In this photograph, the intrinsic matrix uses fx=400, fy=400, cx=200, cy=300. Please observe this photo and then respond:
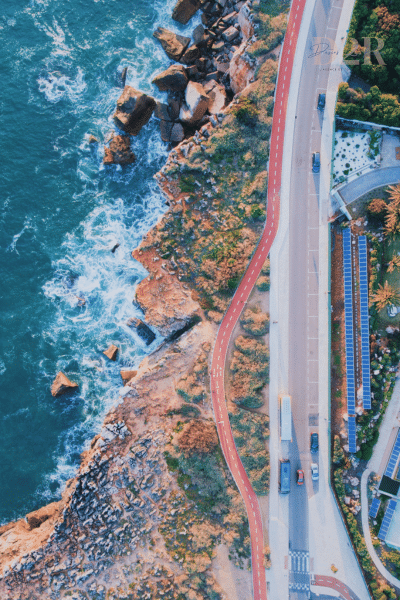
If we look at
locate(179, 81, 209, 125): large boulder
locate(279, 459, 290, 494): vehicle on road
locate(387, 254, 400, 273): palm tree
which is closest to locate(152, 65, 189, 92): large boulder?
locate(179, 81, 209, 125): large boulder

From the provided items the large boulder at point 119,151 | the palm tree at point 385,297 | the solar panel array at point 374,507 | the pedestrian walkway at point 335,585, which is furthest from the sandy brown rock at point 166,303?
the pedestrian walkway at point 335,585

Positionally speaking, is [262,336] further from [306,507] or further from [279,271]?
[306,507]

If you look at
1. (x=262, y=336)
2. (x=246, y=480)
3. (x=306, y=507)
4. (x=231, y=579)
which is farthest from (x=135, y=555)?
(x=262, y=336)

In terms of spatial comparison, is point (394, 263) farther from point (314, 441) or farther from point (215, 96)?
point (215, 96)

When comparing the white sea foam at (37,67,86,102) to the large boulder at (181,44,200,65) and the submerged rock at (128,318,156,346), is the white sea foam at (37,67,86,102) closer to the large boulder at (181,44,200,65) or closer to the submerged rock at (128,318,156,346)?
the large boulder at (181,44,200,65)

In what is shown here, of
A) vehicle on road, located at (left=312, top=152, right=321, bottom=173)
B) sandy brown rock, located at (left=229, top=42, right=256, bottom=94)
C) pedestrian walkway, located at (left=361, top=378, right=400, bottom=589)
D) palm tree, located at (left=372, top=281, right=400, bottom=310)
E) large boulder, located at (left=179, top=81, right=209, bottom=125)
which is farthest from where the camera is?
large boulder, located at (left=179, top=81, right=209, bottom=125)

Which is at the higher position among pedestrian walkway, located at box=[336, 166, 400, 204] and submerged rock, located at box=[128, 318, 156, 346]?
pedestrian walkway, located at box=[336, 166, 400, 204]
